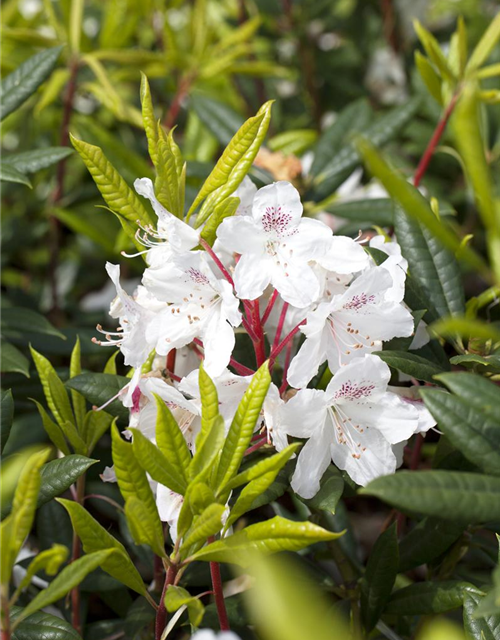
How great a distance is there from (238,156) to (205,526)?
51 centimetres

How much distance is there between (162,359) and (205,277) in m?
0.18

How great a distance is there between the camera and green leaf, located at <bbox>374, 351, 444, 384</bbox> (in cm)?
98

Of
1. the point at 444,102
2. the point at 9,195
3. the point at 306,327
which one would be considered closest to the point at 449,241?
the point at 306,327

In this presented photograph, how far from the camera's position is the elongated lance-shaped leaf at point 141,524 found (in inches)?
32.7

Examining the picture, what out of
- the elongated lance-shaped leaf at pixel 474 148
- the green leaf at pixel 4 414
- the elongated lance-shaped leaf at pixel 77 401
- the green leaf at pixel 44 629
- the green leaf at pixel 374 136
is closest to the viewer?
the elongated lance-shaped leaf at pixel 474 148

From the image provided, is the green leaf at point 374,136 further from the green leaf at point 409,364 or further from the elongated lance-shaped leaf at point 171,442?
the elongated lance-shaped leaf at point 171,442

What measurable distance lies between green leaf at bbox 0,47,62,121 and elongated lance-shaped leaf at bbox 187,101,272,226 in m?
0.59

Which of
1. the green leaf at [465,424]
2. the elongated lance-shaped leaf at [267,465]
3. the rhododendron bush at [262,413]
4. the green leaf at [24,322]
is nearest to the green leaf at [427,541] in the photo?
the rhododendron bush at [262,413]

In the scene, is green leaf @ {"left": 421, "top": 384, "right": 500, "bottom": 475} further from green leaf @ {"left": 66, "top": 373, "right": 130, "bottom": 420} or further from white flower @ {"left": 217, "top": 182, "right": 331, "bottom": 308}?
green leaf @ {"left": 66, "top": 373, "right": 130, "bottom": 420}

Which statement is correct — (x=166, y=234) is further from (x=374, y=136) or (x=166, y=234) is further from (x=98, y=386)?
(x=374, y=136)

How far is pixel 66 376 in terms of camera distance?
1.36m

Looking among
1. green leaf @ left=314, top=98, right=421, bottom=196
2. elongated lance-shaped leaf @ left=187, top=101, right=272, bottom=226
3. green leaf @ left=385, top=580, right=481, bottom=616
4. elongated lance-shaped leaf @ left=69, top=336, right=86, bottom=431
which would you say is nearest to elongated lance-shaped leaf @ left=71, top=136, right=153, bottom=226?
elongated lance-shaped leaf @ left=187, top=101, right=272, bottom=226

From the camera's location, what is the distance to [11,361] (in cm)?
130

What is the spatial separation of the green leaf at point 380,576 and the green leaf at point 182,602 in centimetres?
32
